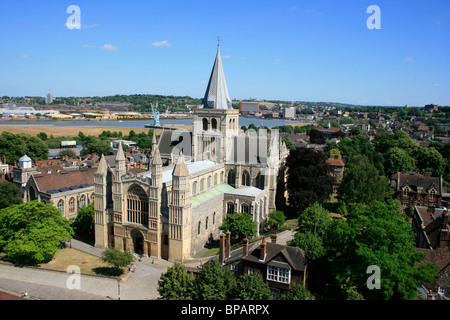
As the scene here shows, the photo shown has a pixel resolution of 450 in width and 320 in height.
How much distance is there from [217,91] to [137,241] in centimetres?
2351

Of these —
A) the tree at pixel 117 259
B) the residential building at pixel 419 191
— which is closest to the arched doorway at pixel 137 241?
the tree at pixel 117 259

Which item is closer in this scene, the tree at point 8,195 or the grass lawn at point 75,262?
the grass lawn at point 75,262

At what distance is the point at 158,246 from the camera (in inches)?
1491

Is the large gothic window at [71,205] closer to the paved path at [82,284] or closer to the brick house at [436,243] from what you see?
the paved path at [82,284]

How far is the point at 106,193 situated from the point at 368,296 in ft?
95.1

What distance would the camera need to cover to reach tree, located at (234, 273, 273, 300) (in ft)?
76.2

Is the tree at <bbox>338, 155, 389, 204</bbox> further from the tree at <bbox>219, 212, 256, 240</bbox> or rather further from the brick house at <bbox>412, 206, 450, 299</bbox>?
the tree at <bbox>219, 212, 256, 240</bbox>

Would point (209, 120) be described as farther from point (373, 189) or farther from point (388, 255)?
point (388, 255)

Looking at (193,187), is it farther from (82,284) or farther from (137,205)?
(82,284)

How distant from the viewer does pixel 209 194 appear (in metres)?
44.2

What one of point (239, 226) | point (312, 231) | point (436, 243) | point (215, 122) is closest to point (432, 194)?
point (436, 243)

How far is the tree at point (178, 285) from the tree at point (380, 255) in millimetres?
10390

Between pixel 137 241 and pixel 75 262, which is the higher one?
pixel 137 241

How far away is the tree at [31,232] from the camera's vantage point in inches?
1351
